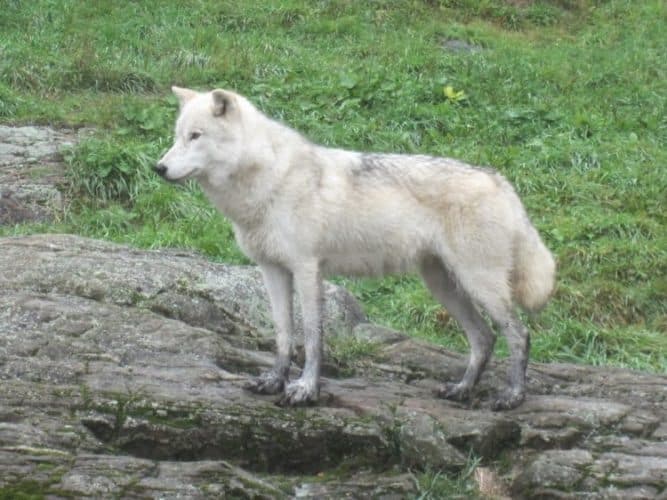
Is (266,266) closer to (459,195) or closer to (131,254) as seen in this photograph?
(459,195)

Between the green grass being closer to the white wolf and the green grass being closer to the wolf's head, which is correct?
the white wolf

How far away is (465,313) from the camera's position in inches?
252

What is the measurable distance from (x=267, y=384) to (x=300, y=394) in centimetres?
21

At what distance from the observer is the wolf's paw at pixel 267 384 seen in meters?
5.64

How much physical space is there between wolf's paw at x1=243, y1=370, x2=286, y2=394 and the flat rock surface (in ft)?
0.22

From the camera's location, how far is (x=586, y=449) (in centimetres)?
539

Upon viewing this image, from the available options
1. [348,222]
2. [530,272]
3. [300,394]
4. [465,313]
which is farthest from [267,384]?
[530,272]

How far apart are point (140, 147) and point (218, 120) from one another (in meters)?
5.49

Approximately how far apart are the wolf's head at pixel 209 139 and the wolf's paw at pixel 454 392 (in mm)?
1706

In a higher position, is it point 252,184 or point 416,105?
point 252,184

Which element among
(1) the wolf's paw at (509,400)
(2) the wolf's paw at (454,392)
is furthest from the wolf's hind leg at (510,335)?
(2) the wolf's paw at (454,392)

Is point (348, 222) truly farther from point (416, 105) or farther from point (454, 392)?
point (416, 105)

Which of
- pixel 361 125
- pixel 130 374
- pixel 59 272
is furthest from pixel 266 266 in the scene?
pixel 361 125

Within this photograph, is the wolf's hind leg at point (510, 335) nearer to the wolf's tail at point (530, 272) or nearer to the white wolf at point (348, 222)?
the white wolf at point (348, 222)
